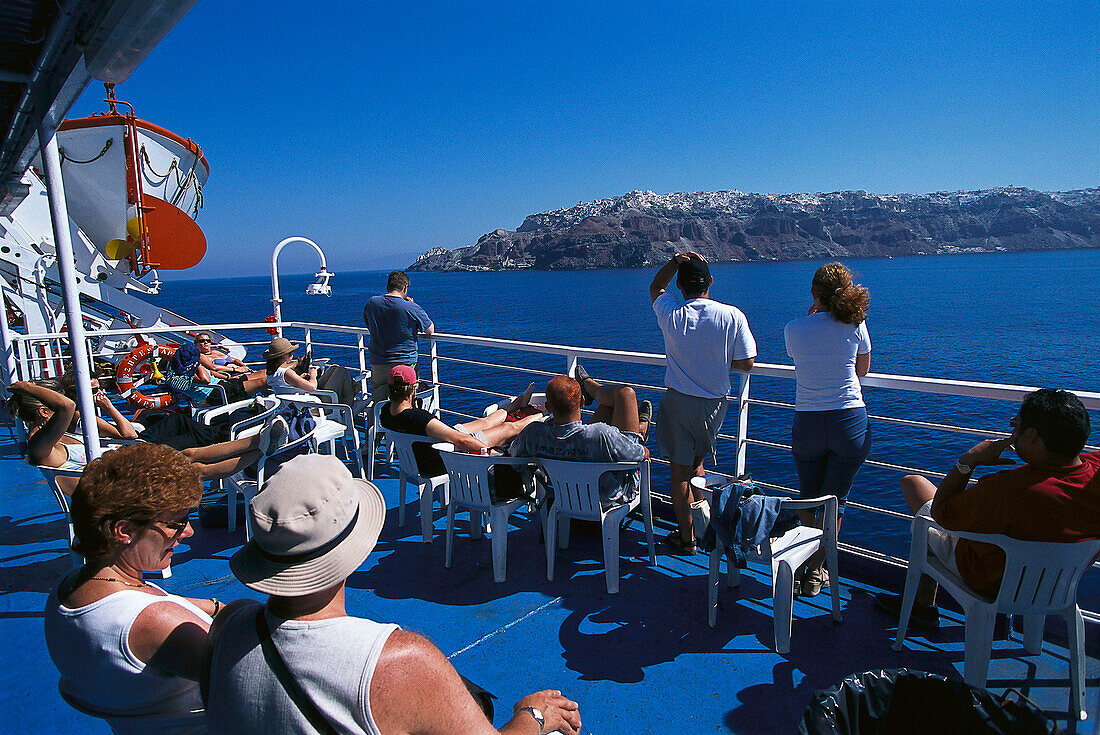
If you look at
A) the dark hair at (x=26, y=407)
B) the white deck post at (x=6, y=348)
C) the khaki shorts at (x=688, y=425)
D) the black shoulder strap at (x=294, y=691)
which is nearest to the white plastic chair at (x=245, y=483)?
the dark hair at (x=26, y=407)

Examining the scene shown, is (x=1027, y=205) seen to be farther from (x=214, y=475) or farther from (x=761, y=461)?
(x=214, y=475)

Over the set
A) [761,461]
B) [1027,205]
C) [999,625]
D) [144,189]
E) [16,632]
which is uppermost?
[1027,205]

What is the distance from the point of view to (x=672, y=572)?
2969 millimetres

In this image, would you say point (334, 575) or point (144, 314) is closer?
point (334, 575)

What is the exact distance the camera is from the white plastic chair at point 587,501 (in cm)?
273

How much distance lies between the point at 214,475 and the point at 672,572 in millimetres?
2359

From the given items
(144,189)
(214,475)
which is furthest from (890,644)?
(144,189)

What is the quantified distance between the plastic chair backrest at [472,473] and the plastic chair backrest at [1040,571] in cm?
181

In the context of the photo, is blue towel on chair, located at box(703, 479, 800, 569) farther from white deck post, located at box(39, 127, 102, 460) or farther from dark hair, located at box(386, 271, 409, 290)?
dark hair, located at box(386, 271, 409, 290)

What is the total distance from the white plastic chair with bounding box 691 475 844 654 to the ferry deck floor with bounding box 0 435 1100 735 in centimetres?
10

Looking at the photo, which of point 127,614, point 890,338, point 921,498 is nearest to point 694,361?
point 921,498

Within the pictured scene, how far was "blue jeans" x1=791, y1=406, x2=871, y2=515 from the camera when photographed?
2584 millimetres

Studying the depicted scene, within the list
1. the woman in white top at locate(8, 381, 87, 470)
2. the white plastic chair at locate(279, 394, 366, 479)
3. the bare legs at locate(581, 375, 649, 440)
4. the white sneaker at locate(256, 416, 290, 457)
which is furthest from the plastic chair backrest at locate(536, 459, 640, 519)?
the woman in white top at locate(8, 381, 87, 470)

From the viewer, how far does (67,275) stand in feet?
6.67
